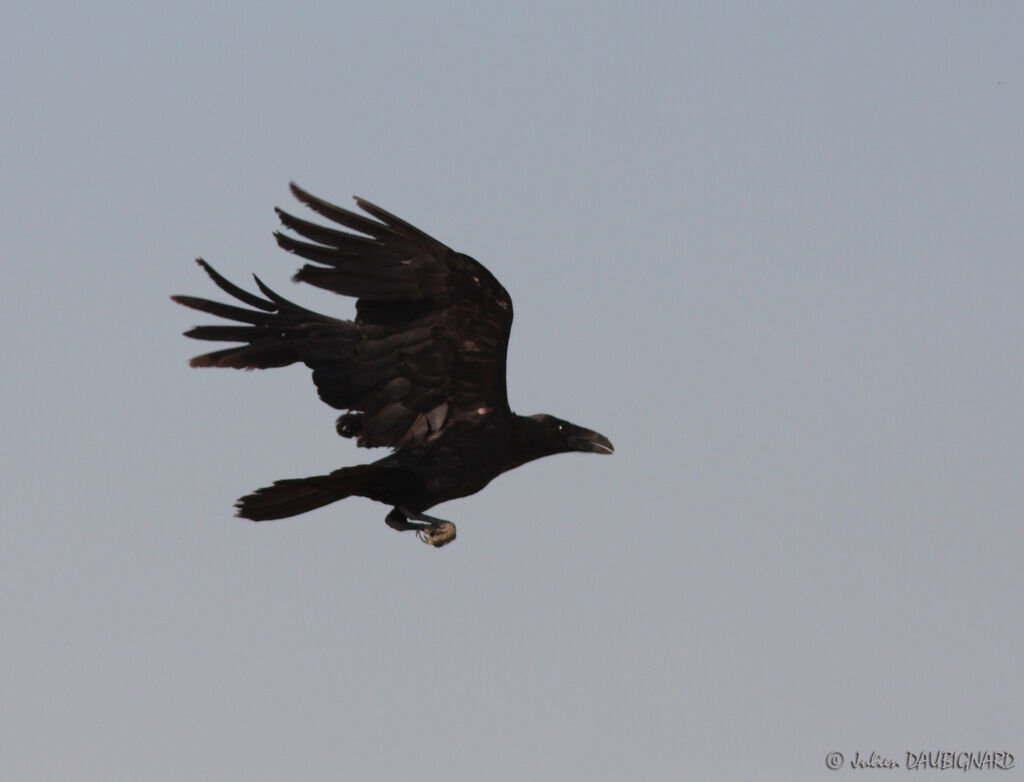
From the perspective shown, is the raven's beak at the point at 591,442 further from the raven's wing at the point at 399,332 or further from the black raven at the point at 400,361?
the raven's wing at the point at 399,332

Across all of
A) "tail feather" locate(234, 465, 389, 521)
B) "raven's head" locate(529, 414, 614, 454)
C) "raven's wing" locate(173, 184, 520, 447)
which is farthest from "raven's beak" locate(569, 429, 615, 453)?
"tail feather" locate(234, 465, 389, 521)

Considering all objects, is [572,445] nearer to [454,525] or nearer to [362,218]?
[454,525]

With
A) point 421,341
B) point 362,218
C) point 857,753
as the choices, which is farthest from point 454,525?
point 857,753

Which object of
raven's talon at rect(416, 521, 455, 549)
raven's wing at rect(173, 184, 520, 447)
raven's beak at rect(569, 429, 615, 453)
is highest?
raven's wing at rect(173, 184, 520, 447)

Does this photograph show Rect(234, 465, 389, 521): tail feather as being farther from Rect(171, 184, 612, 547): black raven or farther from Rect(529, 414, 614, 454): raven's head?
Rect(529, 414, 614, 454): raven's head

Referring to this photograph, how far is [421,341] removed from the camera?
1198cm

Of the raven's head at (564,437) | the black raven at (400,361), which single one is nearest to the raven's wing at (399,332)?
the black raven at (400,361)

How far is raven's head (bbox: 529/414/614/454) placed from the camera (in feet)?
42.3

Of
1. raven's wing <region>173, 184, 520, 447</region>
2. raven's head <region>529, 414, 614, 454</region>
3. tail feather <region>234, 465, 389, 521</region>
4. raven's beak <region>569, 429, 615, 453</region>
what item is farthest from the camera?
raven's beak <region>569, 429, 615, 453</region>

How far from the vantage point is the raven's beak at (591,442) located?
13109 millimetres

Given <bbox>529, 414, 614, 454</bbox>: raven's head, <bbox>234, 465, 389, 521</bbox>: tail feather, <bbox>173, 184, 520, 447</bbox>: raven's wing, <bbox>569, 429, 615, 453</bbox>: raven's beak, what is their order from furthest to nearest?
<bbox>569, 429, 615, 453</bbox>: raven's beak
<bbox>529, 414, 614, 454</bbox>: raven's head
<bbox>234, 465, 389, 521</bbox>: tail feather
<bbox>173, 184, 520, 447</bbox>: raven's wing

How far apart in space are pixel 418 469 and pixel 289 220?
5.74ft

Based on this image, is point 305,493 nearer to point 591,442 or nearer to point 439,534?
point 439,534

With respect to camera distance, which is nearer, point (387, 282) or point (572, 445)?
point (387, 282)
